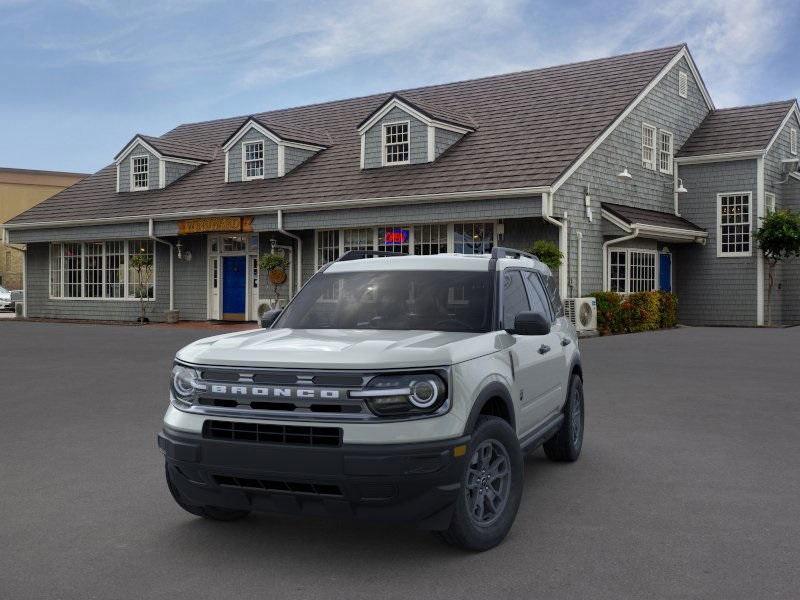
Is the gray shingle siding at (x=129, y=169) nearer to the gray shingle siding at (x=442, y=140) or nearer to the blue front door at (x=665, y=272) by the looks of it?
the gray shingle siding at (x=442, y=140)

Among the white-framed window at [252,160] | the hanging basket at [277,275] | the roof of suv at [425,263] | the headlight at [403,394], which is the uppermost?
the white-framed window at [252,160]

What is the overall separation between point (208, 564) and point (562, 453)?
3.43m

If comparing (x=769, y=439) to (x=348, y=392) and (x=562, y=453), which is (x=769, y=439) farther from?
(x=348, y=392)

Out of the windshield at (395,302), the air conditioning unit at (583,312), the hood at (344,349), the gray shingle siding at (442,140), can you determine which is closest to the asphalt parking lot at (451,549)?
the hood at (344,349)

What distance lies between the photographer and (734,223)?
2620cm

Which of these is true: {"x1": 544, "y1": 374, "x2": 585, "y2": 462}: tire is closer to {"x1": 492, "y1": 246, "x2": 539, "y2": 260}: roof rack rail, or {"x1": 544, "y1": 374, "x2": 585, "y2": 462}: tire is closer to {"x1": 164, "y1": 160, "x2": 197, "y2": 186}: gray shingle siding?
{"x1": 492, "y1": 246, "x2": 539, "y2": 260}: roof rack rail

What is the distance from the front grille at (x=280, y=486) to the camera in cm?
452

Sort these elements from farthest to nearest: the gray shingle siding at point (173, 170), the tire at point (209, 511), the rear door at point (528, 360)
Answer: the gray shingle siding at point (173, 170) → the rear door at point (528, 360) → the tire at point (209, 511)

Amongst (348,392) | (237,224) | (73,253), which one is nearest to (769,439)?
(348,392)

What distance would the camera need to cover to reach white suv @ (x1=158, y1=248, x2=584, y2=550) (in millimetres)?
4484

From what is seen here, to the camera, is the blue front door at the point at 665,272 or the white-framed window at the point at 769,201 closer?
the blue front door at the point at 665,272

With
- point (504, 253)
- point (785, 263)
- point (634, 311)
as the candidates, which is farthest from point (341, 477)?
point (785, 263)

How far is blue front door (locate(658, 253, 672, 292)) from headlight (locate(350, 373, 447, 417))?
2256 centimetres

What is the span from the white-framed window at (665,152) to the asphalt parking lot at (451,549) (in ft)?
58.8
